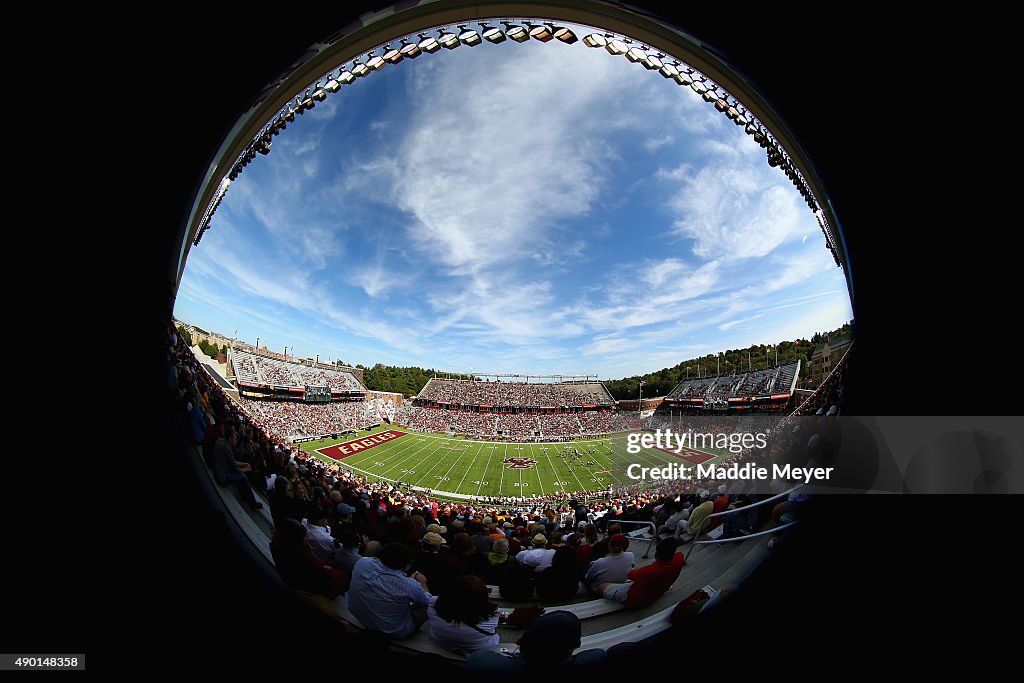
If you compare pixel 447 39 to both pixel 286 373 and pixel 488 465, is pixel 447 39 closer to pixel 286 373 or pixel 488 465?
pixel 286 373

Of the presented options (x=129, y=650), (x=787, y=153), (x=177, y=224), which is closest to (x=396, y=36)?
(x=177, y=224)

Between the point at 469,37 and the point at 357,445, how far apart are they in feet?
74.0

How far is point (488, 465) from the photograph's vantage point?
915 inches

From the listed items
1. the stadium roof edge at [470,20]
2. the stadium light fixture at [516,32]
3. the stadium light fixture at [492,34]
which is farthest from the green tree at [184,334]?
the stadium light fixture at [516,32]

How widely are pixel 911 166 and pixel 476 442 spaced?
30921 millimetres

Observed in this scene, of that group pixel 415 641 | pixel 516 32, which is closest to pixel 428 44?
pixel 516 32

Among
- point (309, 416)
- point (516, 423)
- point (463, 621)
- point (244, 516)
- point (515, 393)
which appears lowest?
point (516, 423)

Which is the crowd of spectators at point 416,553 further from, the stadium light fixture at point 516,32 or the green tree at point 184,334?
the stadium light fixture at point 516,32

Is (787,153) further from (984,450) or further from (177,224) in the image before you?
(177,224)

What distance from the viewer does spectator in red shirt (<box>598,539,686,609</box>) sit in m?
2.02

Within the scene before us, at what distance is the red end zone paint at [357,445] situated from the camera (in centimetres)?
1773

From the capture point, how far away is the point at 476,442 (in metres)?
30.3

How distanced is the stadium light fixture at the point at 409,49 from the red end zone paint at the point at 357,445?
1690 centimetres

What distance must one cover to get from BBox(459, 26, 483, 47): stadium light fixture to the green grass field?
581 inches
